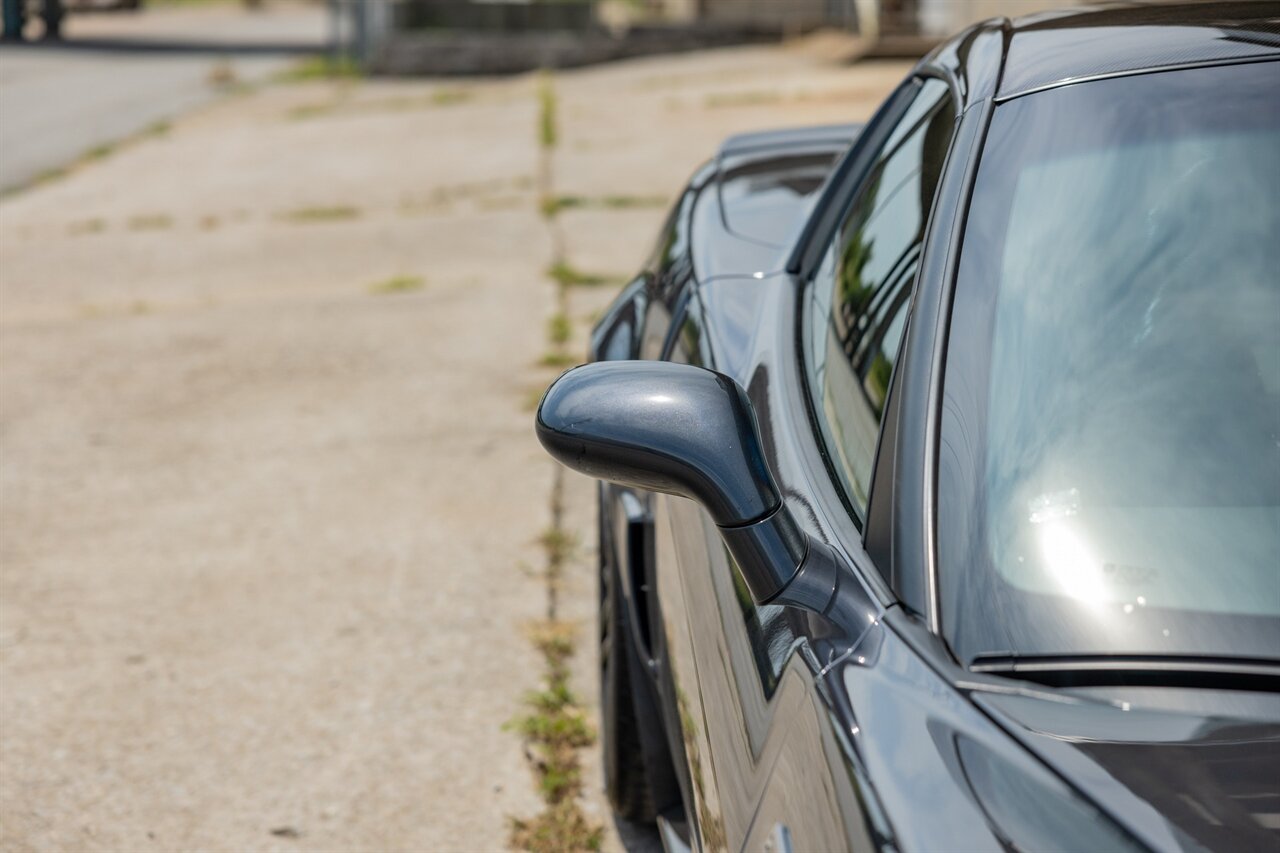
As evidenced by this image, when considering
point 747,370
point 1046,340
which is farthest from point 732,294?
point 1046,340

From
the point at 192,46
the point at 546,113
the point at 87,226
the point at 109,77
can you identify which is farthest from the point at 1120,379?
the point at 192,46

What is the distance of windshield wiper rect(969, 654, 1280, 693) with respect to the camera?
1337mm

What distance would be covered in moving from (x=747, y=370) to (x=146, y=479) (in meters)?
2.96

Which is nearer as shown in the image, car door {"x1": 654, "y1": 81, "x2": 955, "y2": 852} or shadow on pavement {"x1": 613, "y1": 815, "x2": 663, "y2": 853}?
car door {"x1": 654, "y1": 81, "x2": 955, "y2": 852}

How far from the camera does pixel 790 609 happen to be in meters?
1.53

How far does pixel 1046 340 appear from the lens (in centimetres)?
165

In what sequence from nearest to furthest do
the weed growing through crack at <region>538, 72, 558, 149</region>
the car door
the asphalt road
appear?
the car door
the weed growing through crack at <region>538, 72, 558, 149</region>
the asphalt road

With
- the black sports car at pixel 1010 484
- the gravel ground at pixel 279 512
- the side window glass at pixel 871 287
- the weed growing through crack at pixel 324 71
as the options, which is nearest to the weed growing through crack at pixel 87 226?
the gravel ground at pixel 279 512

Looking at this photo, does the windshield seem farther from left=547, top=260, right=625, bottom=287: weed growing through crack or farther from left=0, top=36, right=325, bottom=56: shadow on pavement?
left=0, top=36, right=325, bottom=56: shadow on pavement

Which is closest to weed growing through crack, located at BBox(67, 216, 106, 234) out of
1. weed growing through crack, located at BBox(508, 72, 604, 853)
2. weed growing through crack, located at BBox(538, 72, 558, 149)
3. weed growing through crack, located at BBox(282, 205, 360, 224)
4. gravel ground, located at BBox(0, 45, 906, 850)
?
gravel ground, located at BBox(0, 45, 906, 850)

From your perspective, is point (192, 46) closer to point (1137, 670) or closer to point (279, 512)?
point (279, 512)

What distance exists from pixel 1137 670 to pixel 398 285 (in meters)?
6.03

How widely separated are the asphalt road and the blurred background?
25 cm

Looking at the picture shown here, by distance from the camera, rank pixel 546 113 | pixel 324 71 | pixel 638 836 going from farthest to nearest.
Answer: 1. pixel 324 71
2. pixel 546 113
3. pixel 638 836
